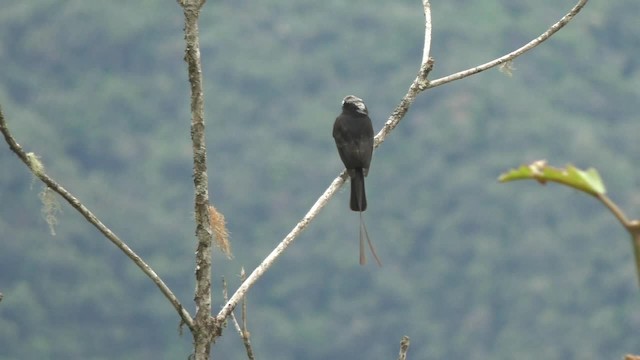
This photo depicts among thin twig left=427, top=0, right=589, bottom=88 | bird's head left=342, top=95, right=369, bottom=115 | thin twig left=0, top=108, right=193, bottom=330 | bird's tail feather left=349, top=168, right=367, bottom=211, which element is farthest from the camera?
bird's head left=342, top=95, right=369, bottom=115

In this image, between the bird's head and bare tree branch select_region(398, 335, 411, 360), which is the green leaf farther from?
the bird's head

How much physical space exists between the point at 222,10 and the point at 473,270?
16.8 m

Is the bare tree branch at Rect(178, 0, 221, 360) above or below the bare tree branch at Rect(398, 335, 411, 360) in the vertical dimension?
above

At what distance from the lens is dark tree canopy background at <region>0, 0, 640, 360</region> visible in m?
44.4

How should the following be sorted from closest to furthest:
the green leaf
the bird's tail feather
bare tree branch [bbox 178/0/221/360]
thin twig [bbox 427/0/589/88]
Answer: the green leaf → bare tree branch [bbox 178/0/221/360] → thin twig [bbox 427/0/589/88] → the bird's tail feather

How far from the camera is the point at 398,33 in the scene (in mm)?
57156

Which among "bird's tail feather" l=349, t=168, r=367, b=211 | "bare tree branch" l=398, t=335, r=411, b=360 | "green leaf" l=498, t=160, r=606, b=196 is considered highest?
"bird's tail feather" l=349, t=168, r=367, b=211

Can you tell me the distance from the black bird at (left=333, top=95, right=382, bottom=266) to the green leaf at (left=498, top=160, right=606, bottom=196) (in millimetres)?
3640

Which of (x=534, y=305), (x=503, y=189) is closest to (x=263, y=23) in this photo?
(x=503, y=189)

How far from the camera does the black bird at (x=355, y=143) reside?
613cm

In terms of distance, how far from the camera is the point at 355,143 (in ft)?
20.9

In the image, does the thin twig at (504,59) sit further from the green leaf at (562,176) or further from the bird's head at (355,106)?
the bird's head at (355,106)

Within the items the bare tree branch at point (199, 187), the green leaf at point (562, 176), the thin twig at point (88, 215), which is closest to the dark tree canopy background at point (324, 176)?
the bare tree branch at point (199, 187)

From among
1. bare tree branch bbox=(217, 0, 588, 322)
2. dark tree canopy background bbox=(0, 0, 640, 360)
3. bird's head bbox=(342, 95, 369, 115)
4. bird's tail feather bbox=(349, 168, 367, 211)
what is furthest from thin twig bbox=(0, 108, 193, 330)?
dark tree canopy background bbox=(0, 0, 640, 360)
